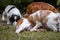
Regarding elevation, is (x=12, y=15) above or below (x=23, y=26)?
above

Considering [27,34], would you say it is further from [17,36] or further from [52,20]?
[52,20]

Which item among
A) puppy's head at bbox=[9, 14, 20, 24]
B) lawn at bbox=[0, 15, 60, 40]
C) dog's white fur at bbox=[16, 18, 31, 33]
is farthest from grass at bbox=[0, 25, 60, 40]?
puppy's head at bbox=[9, 14, 20, 24]

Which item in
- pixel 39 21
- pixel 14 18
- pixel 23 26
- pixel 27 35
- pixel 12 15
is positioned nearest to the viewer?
pixel 27 35

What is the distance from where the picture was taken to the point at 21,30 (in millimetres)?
6863

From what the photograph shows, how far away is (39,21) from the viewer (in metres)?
7.00

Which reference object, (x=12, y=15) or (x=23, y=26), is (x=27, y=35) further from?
(x=12, y=15)

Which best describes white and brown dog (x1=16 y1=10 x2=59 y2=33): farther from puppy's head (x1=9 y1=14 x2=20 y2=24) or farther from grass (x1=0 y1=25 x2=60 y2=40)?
puppy's head (x1=9 y1=14 x2=20 y2=24)

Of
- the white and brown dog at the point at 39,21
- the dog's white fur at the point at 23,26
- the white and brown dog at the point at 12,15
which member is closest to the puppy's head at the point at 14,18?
the white and brown dog at the point at 12,15

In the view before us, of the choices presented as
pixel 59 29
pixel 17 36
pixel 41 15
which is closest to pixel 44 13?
pixel 41 15

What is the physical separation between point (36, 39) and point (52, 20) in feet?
3.01

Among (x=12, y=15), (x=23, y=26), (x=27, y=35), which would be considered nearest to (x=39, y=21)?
(x=23, y=26)

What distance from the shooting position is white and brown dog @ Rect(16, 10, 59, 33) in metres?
6.88

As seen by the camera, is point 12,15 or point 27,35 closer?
point 27,35

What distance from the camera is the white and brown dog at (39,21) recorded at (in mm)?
6875
